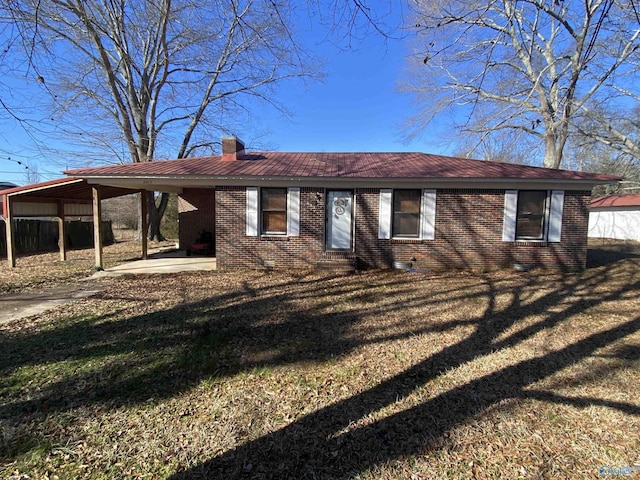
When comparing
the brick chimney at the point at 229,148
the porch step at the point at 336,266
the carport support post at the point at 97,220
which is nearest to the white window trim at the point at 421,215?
the porch step at the point at 336,266

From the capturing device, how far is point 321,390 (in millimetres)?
3158

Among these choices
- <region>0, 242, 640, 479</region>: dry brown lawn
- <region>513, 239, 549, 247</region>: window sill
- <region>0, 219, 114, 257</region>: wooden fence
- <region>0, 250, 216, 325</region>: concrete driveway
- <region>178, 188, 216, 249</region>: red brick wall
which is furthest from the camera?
<region>0, 219, 114, 257</region>: wooden fence

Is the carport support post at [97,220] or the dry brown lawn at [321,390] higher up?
the carport support post at [97,220]

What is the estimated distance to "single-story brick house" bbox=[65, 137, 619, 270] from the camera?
9039mm

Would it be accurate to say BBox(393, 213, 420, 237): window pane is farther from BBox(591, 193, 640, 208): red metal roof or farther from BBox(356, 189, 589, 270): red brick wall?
BBox(591, 193, 640, 208): red metal roof

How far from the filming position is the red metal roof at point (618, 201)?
897 inches

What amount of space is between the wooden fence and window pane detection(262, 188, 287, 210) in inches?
432

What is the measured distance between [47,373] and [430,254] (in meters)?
8.58

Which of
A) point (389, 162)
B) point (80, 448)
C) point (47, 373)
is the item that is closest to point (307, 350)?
point (80, 448)

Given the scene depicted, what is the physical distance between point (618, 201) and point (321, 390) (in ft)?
103

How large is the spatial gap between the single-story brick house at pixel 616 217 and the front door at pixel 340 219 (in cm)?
2473

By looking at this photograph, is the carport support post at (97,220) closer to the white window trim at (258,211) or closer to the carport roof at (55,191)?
the carport roof at (55,191)

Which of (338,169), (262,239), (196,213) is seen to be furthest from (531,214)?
(196,213)

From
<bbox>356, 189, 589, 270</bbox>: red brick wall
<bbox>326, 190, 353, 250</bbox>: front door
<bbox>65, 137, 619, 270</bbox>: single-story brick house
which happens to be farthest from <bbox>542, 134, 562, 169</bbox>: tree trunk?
<bbox>326, 190, 353, 250</bbox>: front door
